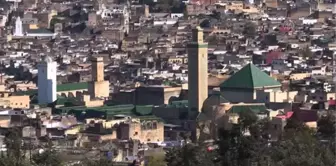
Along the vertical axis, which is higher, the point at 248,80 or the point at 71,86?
the point at 248,80

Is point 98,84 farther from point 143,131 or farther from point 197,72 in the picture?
point 143,131

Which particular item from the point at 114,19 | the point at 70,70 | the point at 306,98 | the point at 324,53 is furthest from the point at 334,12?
the point at 306,98

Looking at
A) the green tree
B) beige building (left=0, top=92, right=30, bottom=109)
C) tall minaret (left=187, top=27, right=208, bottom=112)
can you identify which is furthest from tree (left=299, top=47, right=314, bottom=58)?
the green tree

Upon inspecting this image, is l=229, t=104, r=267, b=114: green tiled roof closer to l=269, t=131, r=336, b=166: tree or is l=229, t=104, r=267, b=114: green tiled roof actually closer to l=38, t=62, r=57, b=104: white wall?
l=269, t=131, r=336, b=166: tree

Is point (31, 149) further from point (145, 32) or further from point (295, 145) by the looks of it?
point (145, 32)

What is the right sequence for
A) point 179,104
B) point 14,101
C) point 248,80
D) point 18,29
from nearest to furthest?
point 248,80
point 179,104
point 14,101
point 18,29

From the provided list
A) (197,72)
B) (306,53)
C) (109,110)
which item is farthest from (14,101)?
(306,53)

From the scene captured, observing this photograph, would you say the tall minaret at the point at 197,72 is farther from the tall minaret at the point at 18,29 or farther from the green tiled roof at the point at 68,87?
the tall minaret at the point at 18,29
